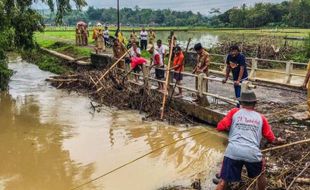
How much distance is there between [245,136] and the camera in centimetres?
562

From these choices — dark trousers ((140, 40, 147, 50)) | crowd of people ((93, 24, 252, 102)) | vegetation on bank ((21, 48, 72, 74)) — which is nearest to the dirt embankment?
crowd of people ((93, 24, 252, 102))

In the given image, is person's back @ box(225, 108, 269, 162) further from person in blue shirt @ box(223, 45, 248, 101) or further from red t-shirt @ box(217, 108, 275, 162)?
person in blue shirt @ box(223, 45, 248, 101)

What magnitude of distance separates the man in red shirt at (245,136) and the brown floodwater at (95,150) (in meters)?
1.90

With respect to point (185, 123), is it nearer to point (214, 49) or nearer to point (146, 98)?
point (146, 98)

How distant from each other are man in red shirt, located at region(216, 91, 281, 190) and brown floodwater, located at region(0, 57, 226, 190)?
1.90 meters

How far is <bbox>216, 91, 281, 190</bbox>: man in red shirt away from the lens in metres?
5.62

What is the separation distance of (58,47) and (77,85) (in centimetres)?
1703

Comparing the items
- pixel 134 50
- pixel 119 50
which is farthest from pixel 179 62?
pixel 119 50

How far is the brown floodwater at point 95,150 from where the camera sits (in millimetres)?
8453

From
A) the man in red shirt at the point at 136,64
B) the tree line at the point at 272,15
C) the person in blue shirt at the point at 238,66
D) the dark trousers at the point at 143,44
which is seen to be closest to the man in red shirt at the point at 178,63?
the man in red shirt at the point at 136,64

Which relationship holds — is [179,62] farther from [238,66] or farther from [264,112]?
[264,112]

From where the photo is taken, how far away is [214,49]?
27.3 metres

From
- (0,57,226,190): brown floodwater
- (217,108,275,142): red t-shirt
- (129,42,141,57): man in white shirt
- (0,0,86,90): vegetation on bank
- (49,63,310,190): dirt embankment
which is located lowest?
(0,57,226,190): brown floodwater

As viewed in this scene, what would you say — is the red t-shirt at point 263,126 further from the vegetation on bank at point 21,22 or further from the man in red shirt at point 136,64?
the vegetation on bank at point 21,22
